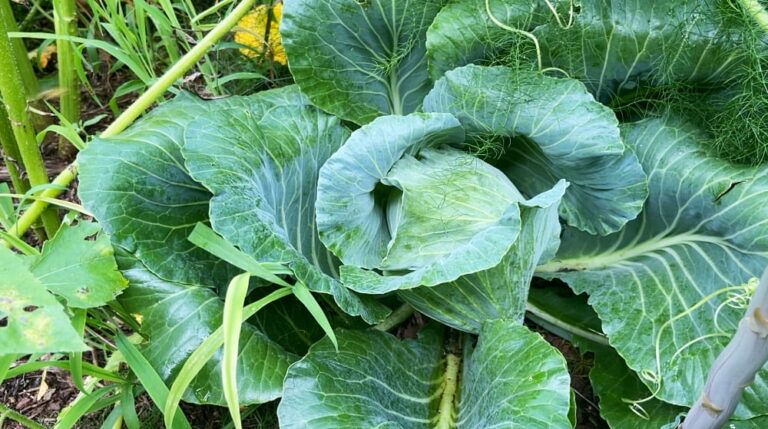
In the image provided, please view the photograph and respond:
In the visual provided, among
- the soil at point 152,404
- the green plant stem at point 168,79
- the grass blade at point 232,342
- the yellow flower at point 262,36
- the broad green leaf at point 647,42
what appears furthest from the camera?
the yellow flower at point 262,36

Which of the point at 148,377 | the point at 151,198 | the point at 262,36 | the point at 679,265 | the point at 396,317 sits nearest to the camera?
the point at 148,377

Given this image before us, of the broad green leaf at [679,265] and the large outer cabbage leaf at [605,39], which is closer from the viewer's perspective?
the broad green leaf at [679,265]

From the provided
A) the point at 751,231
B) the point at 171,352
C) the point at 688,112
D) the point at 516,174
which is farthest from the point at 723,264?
the point at 171,352

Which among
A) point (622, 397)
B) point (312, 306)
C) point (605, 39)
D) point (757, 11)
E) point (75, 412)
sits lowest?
point (622, 397)

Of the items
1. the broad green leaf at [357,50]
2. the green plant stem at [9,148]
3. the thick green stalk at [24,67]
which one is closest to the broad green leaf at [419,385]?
the broad green leaf at [357,50]

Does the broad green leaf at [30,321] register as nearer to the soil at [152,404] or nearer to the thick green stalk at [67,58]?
the soil at [152,404]

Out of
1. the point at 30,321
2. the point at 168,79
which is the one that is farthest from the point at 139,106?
the point at 30,321

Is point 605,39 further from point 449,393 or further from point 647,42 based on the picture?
point 449,393
